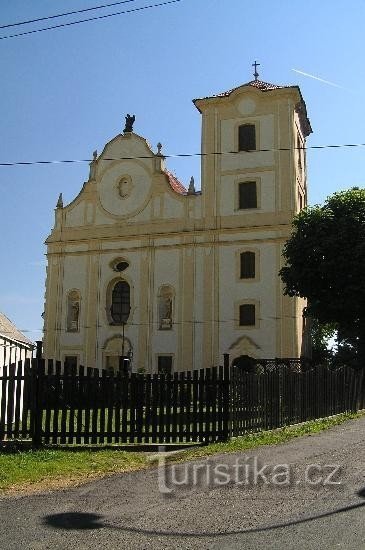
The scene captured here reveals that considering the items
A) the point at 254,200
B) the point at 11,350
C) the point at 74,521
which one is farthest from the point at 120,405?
the point at 254,200

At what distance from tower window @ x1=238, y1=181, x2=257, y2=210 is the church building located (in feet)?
0.20

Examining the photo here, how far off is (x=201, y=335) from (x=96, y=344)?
6948 mm

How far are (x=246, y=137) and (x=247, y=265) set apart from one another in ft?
27.6

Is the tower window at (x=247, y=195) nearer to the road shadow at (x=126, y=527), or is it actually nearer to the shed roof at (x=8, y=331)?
the shed roof at (x=8, y=331)

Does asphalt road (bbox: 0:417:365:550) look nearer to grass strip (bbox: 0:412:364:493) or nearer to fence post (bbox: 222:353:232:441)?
grass strip (bbox: 0:412:364:493)

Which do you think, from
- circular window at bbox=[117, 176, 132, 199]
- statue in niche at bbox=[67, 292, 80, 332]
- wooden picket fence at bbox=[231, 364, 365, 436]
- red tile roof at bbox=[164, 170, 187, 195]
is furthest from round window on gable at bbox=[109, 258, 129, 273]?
wooden picket fence at bbox=[231, 364, 365, 436]

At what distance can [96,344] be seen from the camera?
39125 mm

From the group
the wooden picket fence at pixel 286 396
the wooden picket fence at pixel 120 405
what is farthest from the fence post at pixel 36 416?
the wooden picket fence at pixel 286 396

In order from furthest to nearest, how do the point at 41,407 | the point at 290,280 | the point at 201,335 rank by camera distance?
the point at 201,335, the point at 290,280, the point at 41,407

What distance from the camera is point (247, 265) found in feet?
123

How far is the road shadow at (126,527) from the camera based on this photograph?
231 inches

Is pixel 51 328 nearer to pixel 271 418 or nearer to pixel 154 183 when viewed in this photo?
pixel 154 183

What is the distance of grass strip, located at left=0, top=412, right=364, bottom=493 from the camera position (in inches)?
338

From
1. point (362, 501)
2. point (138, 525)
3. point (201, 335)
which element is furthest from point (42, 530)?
point (201, 335)
